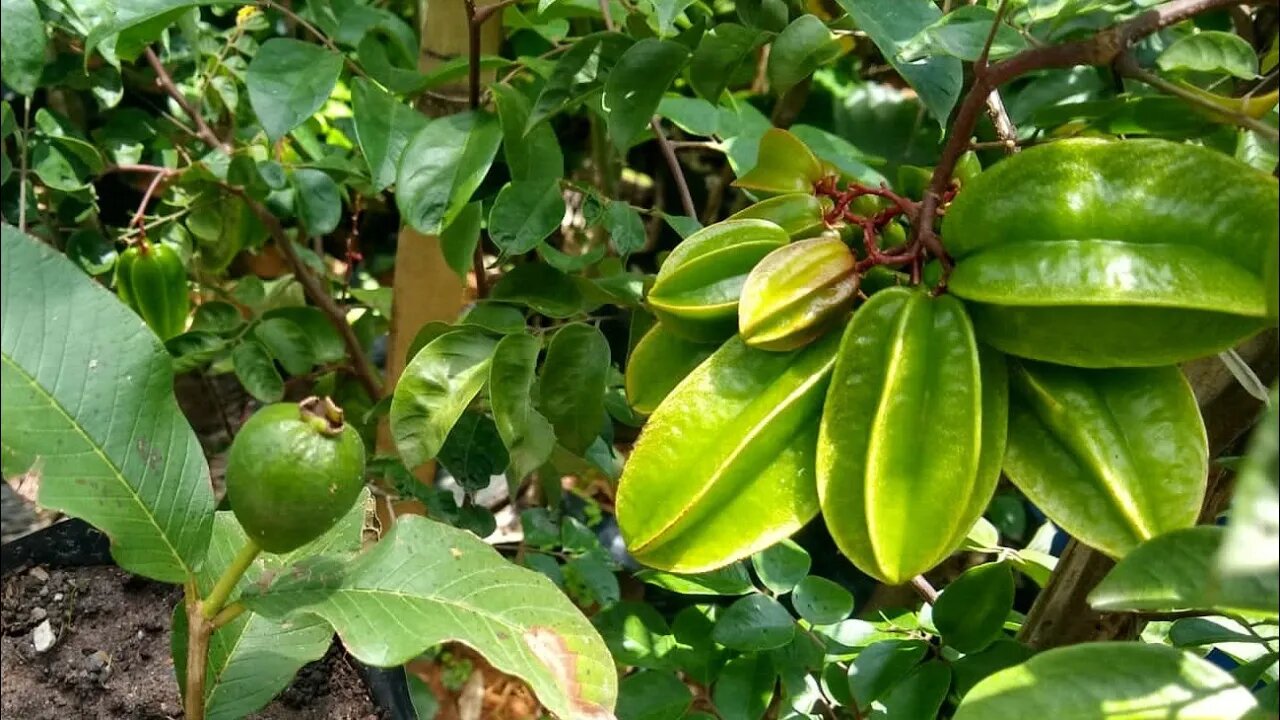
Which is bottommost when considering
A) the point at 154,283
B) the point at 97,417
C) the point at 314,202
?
the point at 154,283

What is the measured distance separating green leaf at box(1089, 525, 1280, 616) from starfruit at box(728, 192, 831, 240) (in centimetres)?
28

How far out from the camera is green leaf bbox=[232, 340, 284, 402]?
3.52 feet

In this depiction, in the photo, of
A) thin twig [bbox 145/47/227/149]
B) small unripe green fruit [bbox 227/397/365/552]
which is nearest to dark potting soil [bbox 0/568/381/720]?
small unripe green fruit [bbox 227/397/365/552]

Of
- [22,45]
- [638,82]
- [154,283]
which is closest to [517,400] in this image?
[638,82]

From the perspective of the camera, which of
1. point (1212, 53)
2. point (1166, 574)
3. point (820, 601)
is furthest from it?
point (820, 601)

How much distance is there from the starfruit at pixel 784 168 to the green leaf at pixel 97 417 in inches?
16.7

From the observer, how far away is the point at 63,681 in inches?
32.3

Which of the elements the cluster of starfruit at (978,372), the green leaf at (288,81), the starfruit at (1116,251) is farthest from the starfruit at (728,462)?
the green leaf at (288,81)

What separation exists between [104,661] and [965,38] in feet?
2.67

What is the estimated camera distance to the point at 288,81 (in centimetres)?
82

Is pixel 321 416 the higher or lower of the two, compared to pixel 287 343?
higher

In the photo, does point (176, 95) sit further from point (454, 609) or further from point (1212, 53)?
point (1212, 53)

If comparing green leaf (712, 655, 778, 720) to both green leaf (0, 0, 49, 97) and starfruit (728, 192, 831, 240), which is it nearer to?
starfruit (728, 192, 831, 240)

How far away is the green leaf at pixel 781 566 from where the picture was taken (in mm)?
895
